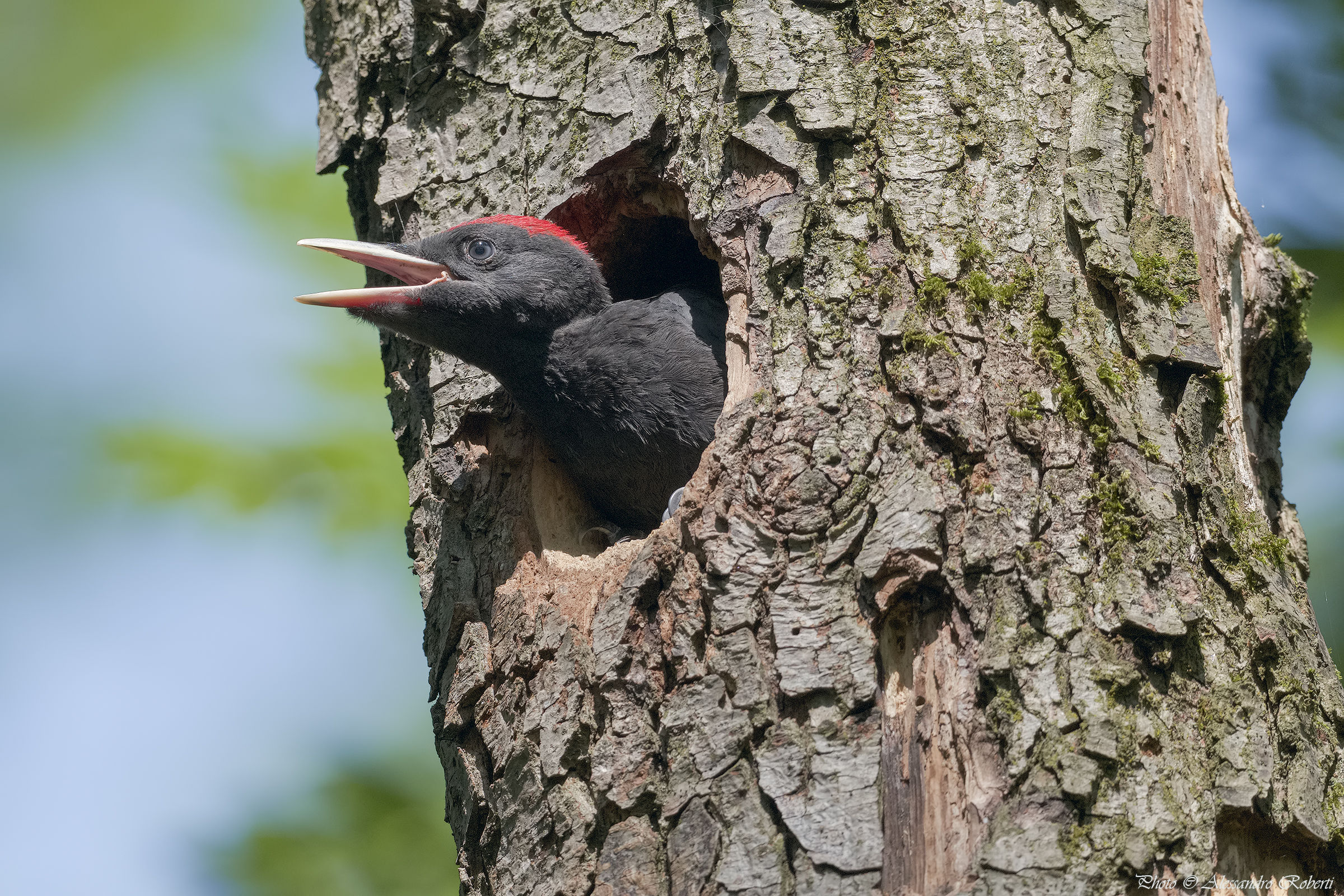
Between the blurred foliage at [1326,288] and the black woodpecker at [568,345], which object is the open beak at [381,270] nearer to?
the black woodpecker at [568,345]

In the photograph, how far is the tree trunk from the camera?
2.55 metres

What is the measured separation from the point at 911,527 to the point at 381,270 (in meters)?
2.38

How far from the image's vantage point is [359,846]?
20.4 ft

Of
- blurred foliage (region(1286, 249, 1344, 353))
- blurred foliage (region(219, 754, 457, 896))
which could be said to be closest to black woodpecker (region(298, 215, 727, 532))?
blurred foliage (region(219, 754, 457, 896))

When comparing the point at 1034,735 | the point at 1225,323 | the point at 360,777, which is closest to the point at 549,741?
the point at 1034,735

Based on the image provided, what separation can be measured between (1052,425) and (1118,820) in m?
0.91

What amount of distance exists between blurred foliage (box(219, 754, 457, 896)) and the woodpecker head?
3.04 meters

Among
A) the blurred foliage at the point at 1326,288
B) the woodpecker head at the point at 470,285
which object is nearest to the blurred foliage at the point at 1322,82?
the blurred foliage at the point at 1326,288

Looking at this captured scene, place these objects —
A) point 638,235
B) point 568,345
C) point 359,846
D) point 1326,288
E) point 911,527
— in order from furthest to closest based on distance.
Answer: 1. point 359,846
2. point 1326,288
3. point 638,235
4. point 568,345
5. point 911,527

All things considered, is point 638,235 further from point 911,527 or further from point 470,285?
point 911,527

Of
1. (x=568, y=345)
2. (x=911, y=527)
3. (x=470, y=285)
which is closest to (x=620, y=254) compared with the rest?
(x=568, y=345)

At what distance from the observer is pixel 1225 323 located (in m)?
3.69

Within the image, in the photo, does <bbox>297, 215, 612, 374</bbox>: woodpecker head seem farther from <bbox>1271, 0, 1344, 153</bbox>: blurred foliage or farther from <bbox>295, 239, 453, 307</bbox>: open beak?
<bbox>1271, 0, 1344, 153</bbox>: blurred foliage

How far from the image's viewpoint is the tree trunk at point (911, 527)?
255 cm
